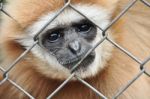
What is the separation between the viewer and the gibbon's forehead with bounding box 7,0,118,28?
3.58 meters

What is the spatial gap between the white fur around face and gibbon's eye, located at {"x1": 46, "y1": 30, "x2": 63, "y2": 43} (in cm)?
11

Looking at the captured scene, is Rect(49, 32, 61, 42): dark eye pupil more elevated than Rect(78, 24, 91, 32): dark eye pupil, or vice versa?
Rect(49, 32, 61, 42): dark eye pupil

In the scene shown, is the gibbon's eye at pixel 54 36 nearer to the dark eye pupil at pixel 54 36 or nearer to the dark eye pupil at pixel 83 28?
the dark eye pupil at pixel 54 36

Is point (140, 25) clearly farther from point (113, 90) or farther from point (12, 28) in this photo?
point (12, 28)

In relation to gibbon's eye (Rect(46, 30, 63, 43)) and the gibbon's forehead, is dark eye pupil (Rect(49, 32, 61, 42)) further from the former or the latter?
the gibbon's forehead

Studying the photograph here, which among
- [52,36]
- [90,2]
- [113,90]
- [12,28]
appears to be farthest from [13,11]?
[113,90]

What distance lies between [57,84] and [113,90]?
0.61m

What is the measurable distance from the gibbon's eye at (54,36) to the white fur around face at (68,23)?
0.11 metres

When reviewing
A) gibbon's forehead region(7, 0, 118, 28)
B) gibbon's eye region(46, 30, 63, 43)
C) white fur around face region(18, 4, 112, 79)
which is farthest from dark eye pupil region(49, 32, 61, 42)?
gibbon's forehead region(7, 0, 118, 28)

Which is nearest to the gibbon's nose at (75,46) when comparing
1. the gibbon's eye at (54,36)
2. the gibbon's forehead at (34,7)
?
the gibbon's eye at (54,36)

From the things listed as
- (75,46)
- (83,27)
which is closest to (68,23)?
(83,27)

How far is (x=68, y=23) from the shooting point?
12.2 feet

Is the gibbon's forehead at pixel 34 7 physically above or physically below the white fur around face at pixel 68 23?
above

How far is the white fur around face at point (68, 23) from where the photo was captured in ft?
12.1
